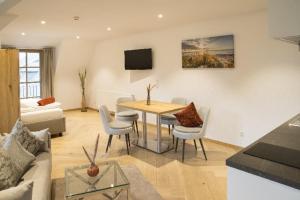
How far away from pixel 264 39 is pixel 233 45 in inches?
21.4

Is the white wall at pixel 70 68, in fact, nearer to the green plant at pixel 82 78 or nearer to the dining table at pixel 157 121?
the green plant at pixel 82 78

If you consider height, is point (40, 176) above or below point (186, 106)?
below

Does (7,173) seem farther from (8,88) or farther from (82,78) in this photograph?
(82,78)

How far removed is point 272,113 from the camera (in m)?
4.03

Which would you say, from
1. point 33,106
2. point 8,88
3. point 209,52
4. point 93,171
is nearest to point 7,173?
point 93,171

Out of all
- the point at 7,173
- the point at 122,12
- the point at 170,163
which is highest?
the point at 122,12

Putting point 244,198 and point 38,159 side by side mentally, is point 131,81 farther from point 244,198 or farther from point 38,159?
point 244,198

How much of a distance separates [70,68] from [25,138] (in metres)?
6.04

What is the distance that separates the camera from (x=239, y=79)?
441 centimetres

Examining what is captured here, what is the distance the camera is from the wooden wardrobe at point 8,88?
3863 millimetres

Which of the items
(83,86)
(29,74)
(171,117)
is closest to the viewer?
(171,117)

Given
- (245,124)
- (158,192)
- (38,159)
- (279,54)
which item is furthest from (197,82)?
(38,159)

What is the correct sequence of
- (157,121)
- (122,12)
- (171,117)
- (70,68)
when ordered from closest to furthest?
(122,12) < (157,121) < (171,117) < (70,68)

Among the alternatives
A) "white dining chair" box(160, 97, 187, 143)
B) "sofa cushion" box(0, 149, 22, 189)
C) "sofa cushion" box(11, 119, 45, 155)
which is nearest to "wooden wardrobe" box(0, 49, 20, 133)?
"sofa cushion" box(11, 119, 45, 155)
